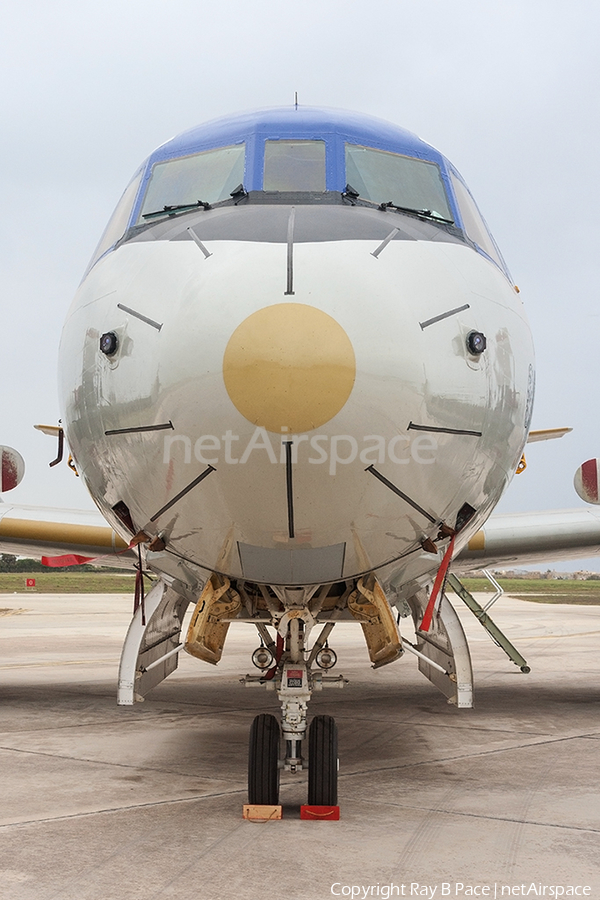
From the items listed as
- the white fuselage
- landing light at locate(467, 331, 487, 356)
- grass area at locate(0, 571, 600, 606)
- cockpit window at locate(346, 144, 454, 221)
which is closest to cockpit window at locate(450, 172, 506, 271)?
cockpit window at locate(346, 144, 454, 221)

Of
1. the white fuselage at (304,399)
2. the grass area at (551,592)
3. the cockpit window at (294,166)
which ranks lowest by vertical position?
the grass area at (551,592)

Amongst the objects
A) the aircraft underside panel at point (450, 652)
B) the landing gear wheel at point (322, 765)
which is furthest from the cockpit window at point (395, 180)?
the landing gear wheel at point (322, 765)

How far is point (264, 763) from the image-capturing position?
513 centimetres

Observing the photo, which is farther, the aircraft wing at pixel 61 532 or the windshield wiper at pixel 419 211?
the aircraft wing at pixel 61 532

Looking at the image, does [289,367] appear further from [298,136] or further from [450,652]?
[450,652]

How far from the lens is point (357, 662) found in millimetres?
→ 16281

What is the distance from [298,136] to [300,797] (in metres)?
4.06

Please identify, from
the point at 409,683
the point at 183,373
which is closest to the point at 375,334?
the point at 183,373

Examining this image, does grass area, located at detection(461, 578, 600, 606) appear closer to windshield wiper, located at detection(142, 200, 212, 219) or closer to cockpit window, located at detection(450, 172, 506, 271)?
cockpit window, located at detection(450, 172, 506, 271)

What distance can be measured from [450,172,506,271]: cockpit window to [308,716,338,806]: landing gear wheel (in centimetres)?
292

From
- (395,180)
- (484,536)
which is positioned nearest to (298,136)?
(395,180)

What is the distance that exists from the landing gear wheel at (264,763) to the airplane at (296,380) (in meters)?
0.01

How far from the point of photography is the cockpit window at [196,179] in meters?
4.95

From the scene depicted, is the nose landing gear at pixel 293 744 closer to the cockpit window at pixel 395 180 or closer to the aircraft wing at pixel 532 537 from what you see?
the cockpit window at pixel 395 180
